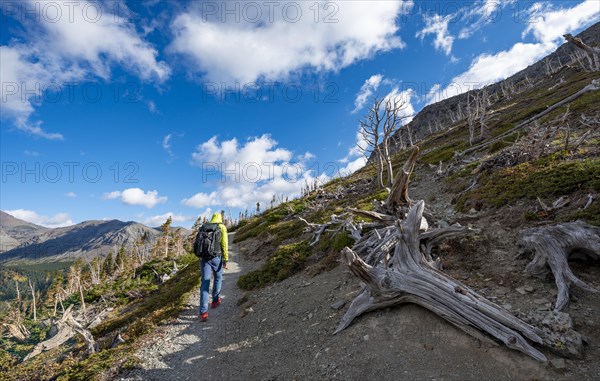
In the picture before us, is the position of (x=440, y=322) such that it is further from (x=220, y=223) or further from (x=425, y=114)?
(x=425, y=114)

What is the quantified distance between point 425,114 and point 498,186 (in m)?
135

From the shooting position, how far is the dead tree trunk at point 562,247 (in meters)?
5.69

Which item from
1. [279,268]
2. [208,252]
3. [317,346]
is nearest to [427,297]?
[317,346]

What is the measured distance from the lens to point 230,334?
8.48m

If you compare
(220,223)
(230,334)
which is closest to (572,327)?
(230,334)

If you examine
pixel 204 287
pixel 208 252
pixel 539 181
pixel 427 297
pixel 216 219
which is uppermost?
pixel 216 219

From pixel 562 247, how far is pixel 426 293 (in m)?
3.03

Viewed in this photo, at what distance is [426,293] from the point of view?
595 centimetres

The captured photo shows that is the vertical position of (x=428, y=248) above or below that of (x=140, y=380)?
above

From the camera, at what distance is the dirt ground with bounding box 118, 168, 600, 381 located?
4660 millimetres

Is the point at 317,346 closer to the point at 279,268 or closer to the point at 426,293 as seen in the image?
the point at 426,293

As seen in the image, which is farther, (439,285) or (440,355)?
(439,285)

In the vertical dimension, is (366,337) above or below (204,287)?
below

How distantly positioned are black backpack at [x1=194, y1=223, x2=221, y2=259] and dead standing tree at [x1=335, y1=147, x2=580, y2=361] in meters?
4.55
